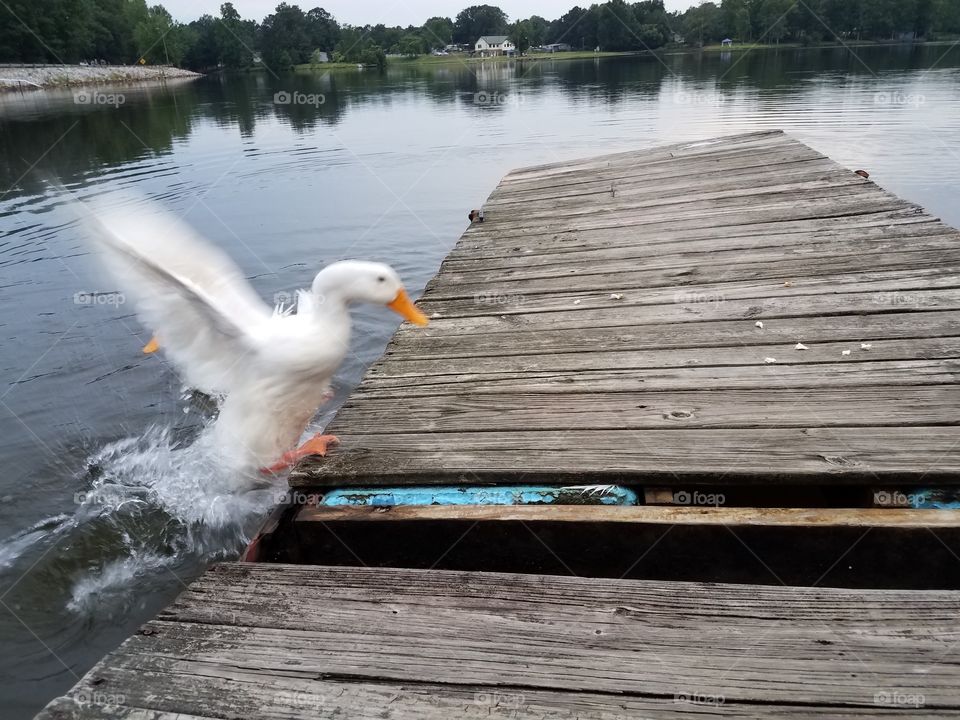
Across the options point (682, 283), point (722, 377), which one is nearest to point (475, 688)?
point (722, 377)

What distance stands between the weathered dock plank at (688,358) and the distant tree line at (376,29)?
199 ft

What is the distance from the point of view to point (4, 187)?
14398 mm

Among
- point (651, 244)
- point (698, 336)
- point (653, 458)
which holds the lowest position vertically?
point (653, 458)

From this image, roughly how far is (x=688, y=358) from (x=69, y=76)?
65960 millimetres

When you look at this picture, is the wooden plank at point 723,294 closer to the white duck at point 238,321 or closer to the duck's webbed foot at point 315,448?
the white duck at point 238,321

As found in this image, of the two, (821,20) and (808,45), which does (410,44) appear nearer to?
(808,45)

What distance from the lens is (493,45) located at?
87.0 metres

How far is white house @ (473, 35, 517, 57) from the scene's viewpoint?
279 feet

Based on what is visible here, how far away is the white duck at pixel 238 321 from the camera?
3420 millimetres

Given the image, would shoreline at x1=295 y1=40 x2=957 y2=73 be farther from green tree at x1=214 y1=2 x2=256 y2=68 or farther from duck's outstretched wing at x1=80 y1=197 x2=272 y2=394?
duck's outstretched wing at x1=80 y1=197 x2=272 y2=394

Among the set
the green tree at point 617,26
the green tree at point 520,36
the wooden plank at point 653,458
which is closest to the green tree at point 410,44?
the green tree at point 520,36

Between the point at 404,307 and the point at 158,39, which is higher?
the point at 158,39

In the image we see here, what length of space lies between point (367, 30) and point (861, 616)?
294 feet

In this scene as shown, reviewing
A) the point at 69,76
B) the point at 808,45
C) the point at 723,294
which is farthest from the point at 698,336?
the point at 808,45
